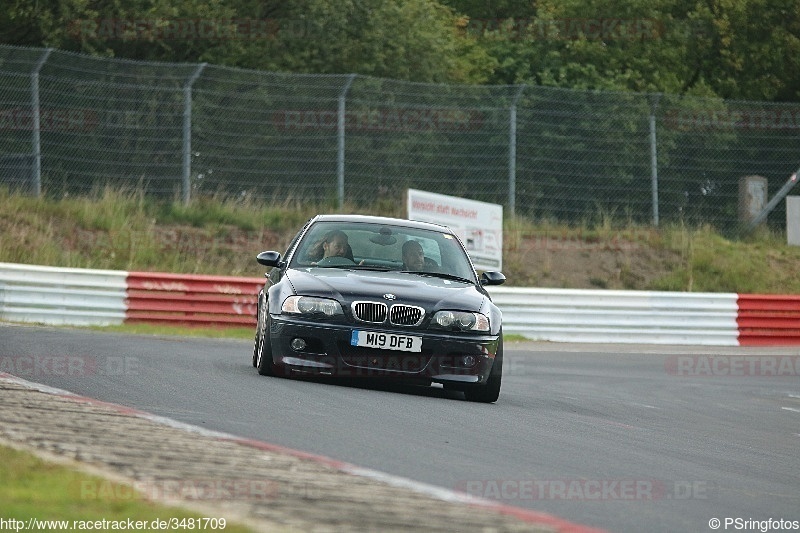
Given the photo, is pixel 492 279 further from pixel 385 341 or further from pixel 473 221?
pixel 473 221

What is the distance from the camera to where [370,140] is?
2541 centimetres

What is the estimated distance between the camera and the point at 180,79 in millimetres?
24203

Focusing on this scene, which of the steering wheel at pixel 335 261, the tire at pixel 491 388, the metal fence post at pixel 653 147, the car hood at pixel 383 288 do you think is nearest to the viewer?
the car hood at pixel 383 288

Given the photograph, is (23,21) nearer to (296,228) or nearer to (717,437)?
(296,228)

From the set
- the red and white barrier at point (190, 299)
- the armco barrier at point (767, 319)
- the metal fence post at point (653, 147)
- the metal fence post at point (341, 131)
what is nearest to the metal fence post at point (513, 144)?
the metal fence post at point (653, 147)

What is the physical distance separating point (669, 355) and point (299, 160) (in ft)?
24.4

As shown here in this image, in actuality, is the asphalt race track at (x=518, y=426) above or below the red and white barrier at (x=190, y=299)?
below

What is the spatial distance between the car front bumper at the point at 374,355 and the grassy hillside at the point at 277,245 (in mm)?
12648

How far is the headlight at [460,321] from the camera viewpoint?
1095cm

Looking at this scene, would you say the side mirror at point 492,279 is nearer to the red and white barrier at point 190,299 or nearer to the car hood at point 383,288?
the car hood at point 383,288

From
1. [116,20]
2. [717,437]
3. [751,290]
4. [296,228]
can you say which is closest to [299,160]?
[296,228]

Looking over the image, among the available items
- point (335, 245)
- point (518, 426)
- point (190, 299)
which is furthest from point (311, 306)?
point (190, 299)

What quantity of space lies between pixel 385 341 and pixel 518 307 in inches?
450

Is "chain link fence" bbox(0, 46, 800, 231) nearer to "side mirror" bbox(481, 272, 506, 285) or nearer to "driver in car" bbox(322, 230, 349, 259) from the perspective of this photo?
"driver in car" bbox(322, 230, 349, 259)
